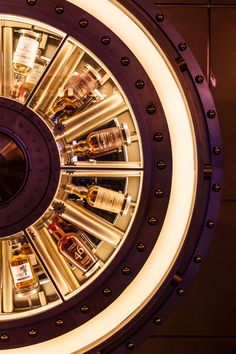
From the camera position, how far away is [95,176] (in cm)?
140

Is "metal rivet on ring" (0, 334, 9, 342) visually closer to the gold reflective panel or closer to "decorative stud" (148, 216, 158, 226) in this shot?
the gold reflective panel

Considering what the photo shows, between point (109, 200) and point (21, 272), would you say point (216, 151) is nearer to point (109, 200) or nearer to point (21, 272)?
point (109, 200)

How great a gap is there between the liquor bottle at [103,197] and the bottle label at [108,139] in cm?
12

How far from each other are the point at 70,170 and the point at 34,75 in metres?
0.30

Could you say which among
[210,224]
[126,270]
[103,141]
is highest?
[103,141]

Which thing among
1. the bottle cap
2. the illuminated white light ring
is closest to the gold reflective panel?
the bottle cap

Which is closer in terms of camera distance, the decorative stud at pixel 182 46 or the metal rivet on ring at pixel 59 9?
the metal rivet on ring at pixel 59 9

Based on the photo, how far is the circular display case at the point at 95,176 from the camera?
1.35m

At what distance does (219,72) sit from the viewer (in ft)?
6.17

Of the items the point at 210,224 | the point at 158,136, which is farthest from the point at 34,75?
the point at 210,224

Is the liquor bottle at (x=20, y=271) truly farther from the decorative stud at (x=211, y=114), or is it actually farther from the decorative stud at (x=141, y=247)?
the decorative stud at (x=211, y=114)

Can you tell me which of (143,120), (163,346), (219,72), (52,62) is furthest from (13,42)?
(163,346)

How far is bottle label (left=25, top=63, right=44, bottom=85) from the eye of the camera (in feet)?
4.65

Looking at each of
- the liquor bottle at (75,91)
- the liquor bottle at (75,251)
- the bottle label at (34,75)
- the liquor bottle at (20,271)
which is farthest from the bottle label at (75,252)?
the bottle label at (34,75)
